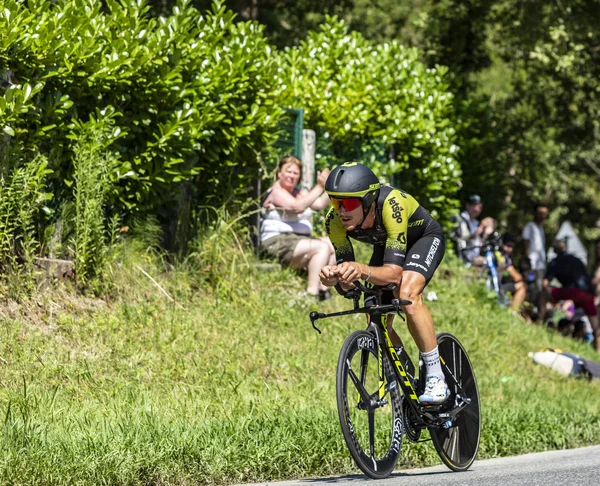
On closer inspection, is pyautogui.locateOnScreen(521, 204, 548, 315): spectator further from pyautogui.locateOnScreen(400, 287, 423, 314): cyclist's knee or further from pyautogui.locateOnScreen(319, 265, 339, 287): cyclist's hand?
pyautogui.locateOnScreen(319, 265, 339, 287): cyclist's hand

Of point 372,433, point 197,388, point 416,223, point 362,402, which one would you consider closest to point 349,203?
point 416,223

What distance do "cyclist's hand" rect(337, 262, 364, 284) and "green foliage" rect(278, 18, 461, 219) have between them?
8.21m

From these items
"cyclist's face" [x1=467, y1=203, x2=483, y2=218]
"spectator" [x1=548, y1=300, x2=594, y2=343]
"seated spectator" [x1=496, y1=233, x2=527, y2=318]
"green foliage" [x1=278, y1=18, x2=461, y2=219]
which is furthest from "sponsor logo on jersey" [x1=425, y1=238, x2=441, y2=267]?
"spectator" [x1=548, y1=300, x2=594, y2=343]

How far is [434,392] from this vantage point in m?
7.05

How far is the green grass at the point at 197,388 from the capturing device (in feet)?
20.9

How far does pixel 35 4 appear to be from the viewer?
8.91 m

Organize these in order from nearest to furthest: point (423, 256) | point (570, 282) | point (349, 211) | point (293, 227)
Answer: point (349, 211) → point (423, 256) → point (293, 227) → point (570, 282)

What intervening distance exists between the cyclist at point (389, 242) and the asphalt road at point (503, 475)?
0.57 m

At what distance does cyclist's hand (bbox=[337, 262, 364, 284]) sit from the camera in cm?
617

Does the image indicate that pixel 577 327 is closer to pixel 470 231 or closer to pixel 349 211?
pixel 470 231

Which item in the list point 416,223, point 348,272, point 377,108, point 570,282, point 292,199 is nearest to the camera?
point 348,272

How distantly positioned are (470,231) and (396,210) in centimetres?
1068

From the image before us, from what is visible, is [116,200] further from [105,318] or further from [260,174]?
A: [260,174]

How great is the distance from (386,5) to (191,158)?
1925 centimetres
